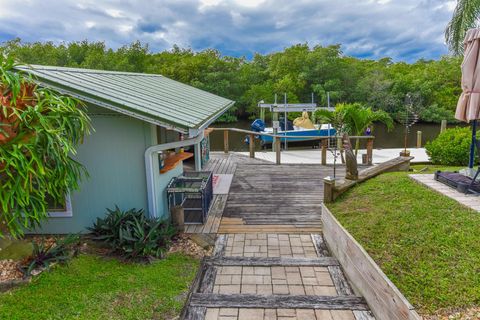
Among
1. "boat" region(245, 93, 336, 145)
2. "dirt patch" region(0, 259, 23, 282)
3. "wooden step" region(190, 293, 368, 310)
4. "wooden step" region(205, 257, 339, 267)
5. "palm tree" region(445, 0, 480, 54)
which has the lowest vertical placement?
"wooden step" region(190, 293, 368, 310)

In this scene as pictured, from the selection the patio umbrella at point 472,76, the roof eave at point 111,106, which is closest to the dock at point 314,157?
the patio umbrella at point 472,76

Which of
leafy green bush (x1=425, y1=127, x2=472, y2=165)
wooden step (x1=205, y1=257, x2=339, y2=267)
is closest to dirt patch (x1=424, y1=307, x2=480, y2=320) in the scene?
wooden step (x1=205, y1=257, x2=339, y2=267)

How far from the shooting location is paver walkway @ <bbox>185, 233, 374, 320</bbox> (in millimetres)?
2895

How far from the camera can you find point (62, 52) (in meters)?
30.1

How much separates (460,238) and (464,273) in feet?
2.13

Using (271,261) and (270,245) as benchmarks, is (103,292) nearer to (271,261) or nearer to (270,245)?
(271,261)

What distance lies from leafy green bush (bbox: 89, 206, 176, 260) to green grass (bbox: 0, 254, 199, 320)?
0.55 ft

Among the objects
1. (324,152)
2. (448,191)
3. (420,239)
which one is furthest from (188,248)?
(324,152)

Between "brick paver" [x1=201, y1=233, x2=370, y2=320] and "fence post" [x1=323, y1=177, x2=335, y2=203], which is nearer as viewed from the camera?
"brick paver" [x1=201, y1=233, x2=370, y2=320]

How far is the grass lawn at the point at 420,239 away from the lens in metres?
2.49

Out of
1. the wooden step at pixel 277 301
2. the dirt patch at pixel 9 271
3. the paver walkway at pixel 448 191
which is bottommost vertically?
the wooden step at pixel 277 301

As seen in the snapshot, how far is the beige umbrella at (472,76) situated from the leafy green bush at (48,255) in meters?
5.69

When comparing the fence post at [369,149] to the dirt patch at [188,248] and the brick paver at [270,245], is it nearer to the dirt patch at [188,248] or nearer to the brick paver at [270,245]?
the brick paver at [270,245]

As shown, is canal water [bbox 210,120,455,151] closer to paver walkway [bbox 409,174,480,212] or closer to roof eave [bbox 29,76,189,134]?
paver walkway [bbox 409,174,480,212]
